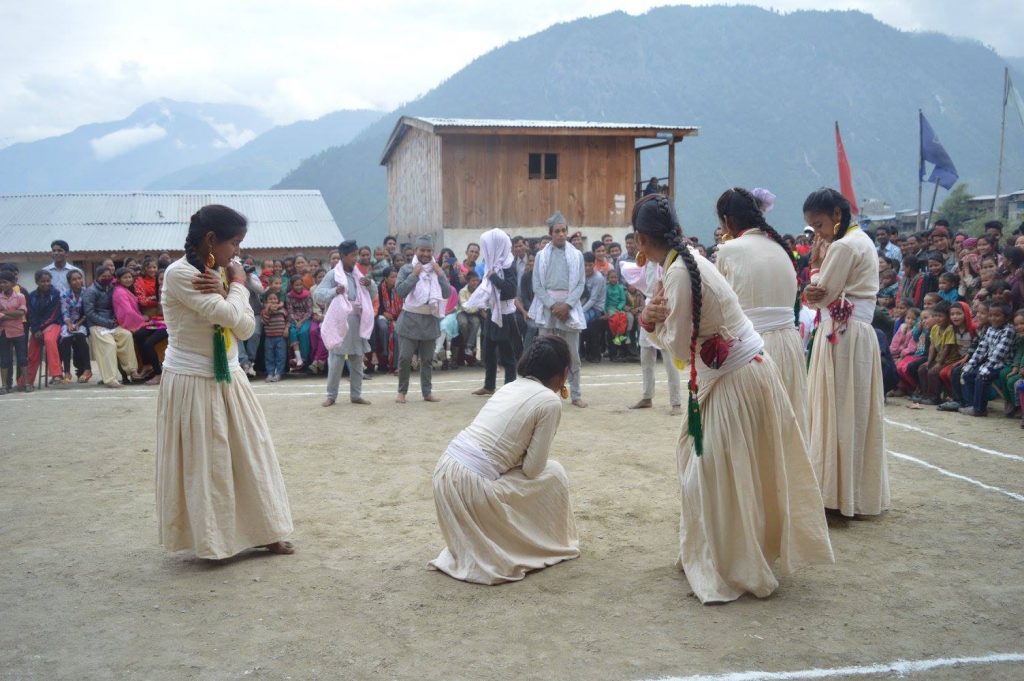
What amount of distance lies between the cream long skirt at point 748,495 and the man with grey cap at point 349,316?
6424 mm

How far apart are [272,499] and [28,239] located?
84.7ft

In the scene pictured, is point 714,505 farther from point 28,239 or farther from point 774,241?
point 28,239

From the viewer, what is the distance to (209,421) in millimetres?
4852

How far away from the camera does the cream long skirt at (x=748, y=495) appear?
4.22 metres

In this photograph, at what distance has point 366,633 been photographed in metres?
3.93

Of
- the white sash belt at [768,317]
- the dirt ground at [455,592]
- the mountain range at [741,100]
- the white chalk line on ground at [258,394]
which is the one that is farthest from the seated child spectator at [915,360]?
the mountain range at [741,100]

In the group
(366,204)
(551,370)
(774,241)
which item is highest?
(366,204)

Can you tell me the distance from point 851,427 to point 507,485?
2.42 meters

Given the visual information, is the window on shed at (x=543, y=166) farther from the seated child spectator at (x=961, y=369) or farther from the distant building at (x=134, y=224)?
the seated child spectator at (x=961, y=369)

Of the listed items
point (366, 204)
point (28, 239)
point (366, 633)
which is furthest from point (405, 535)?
point (366, 204)

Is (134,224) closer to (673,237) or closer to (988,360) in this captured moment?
(988,360)

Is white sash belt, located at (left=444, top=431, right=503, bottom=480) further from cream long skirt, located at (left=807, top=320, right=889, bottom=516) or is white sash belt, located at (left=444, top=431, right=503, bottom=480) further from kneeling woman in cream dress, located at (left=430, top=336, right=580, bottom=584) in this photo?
cream long skirt, located at (left=807, top=320, right=889, bottom=516)

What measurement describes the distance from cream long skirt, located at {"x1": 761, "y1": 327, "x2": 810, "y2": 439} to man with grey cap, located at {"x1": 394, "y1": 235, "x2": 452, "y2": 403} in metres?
5.58

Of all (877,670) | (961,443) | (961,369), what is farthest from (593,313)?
(877,670)
